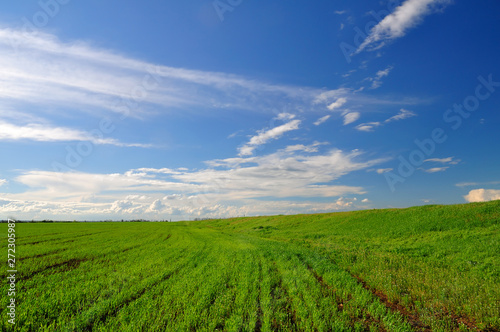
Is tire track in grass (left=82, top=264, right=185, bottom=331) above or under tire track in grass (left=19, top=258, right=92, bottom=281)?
above

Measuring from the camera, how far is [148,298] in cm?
1021

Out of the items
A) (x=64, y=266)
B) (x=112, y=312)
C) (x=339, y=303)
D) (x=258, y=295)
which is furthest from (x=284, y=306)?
(x=64, y=266)

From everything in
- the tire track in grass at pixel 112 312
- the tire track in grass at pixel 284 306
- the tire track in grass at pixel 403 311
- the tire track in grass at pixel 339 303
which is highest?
the tire track in grass at pixel 112 312

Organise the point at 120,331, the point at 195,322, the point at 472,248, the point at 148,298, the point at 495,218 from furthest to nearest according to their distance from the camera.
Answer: the point at 495,218 < the point at 472,248 < the point at 148,298 < the point at 195,322 < the point at 120,331

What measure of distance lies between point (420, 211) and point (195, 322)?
48.6m

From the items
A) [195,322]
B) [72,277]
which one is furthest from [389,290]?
[72,277]

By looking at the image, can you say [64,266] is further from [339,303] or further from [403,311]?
[403,311]

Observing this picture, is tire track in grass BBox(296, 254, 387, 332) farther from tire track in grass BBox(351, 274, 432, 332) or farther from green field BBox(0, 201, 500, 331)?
tire track in grass BBox(351, 274, 432, 332)

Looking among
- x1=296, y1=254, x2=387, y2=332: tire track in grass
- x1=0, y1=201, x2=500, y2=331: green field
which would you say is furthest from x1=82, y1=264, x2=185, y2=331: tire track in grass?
x1=296, y1=254, x2=387, y2=332: tire track in grass

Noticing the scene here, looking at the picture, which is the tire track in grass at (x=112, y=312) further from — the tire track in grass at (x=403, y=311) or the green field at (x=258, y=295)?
the tire track in grass at (x=403, y=311)

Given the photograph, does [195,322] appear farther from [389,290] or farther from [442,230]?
[442,230]

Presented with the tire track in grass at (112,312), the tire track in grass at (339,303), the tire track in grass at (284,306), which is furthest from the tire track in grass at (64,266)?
the tire track in grass at (339,303)

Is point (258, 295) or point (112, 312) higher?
point (112, 312)

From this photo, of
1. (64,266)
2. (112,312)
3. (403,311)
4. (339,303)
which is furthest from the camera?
(64,266)
